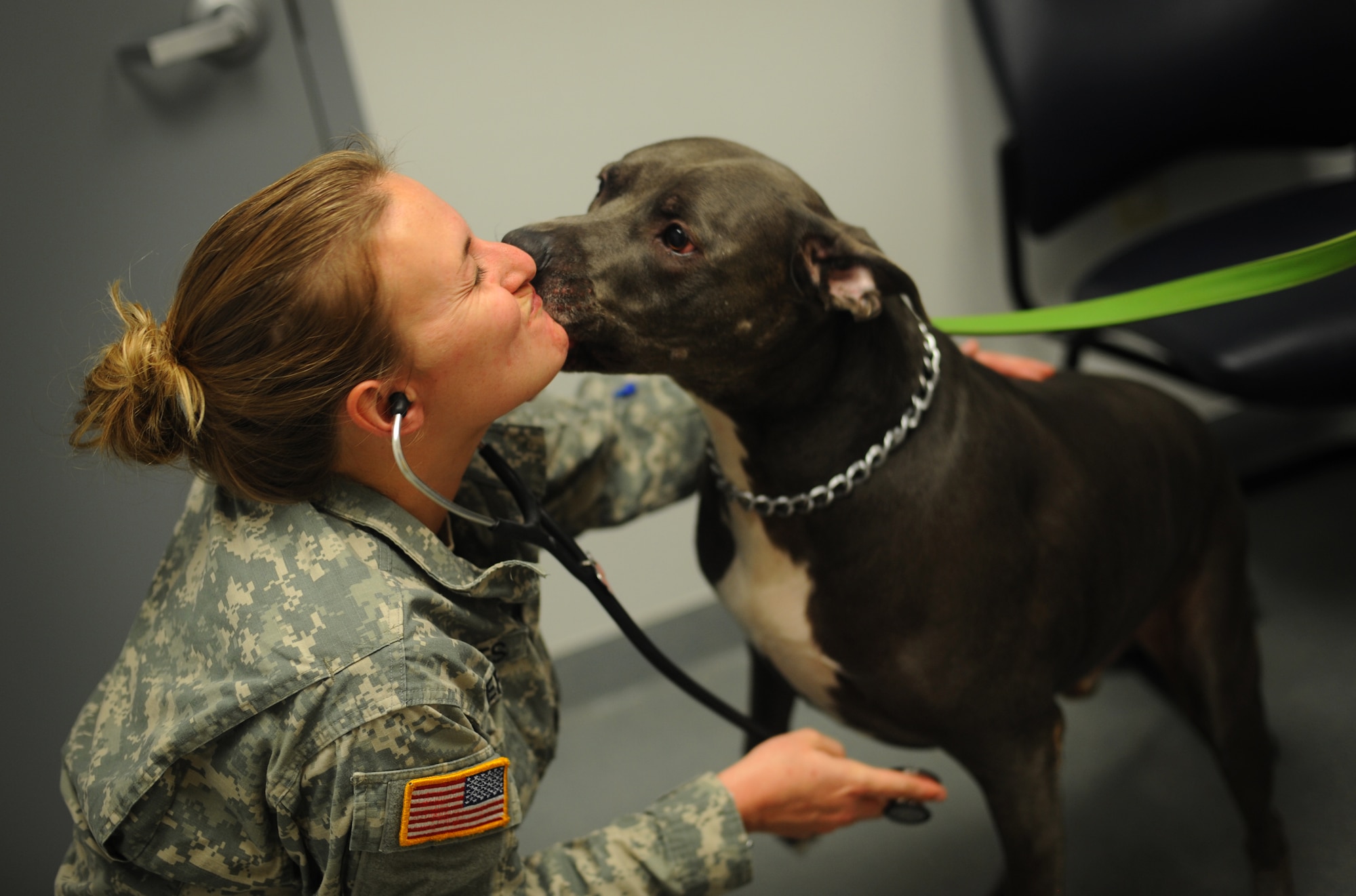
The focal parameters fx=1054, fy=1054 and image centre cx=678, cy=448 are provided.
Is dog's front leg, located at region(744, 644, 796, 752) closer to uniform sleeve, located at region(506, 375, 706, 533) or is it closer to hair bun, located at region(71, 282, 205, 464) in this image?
uniform sleeve, located at region(506, 375, 706, 533)

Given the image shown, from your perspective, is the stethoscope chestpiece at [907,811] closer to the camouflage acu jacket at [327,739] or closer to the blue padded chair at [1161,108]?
the camouflage acu jacket at [327,739]

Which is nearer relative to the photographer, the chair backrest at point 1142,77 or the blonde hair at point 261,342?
the blonde hair at point 261,342

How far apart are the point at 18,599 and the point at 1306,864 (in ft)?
7.25

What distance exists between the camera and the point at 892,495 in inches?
49.6

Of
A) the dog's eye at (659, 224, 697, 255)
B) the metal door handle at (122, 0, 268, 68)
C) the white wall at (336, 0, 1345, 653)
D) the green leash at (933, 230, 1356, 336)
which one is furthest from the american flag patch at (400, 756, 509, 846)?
the metal door handle at (122, 0, 268, 68)

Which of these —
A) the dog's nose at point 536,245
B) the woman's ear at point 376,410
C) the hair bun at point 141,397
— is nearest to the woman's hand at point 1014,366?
the dog's nose at point 536,245

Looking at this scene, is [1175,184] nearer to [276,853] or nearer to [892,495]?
[892,495]

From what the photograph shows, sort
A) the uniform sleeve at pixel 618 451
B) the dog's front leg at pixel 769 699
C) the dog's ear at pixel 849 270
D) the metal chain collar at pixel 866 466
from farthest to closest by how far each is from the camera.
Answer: the dog's front leg at pixel 769 699
the uniform sleeve at pixel 618 451
the metal chain collar at pixel 866 466
the dog's ear at pixel 849 270

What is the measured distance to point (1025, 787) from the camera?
135 cm

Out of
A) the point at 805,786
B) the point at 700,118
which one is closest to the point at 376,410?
the point at 805,786

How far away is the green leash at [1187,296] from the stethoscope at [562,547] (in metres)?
0.61

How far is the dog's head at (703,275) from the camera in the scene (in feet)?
3.87

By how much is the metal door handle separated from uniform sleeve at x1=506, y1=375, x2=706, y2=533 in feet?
2.81

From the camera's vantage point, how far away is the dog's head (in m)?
1.18
